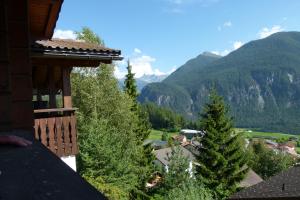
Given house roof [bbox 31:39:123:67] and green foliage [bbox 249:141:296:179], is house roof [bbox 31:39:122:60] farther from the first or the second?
green foliage [bbox 249:141:296:179]

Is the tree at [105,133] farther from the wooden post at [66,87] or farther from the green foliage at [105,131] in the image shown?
the wooden post at [66,87]

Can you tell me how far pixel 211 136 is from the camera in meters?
38.2

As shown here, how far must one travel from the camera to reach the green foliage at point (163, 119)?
460ft

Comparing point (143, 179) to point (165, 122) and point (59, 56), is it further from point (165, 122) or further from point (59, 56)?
point (165, 122)

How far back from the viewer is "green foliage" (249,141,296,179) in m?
65.0

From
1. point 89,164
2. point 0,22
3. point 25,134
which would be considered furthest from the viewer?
point 89,164

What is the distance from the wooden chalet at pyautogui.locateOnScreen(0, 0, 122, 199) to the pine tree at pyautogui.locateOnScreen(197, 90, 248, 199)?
A: 29.4 metres

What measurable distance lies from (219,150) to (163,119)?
103123 millimetres

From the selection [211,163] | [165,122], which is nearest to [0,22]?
[211,163]

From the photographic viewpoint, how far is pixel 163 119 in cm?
14150

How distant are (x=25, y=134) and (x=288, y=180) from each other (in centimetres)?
2762

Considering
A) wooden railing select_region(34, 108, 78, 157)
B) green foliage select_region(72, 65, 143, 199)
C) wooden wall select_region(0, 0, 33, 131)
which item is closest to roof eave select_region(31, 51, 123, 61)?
wooden railing select_region(34, 108, 78, 157)

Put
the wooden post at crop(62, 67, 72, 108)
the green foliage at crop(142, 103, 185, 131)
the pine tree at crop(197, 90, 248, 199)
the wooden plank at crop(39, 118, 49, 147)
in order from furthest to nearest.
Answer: the green foliage at crop(142, 103, 185, 131)
the pine tree at crop(197, 90, 248, 199)
the wooden post at crop(62, 67, 72, 108)
the wooden plank at crop(39, 118, 49, 147)

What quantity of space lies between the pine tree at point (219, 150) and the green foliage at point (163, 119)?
330ft
